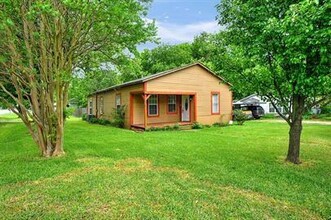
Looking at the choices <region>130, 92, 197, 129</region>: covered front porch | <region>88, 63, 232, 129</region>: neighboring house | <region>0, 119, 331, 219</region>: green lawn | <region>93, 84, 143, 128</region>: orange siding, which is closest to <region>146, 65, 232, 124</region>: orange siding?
<region>88, 63, 232, 129</region>: neighboring house

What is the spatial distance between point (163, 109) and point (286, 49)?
43.9 feet

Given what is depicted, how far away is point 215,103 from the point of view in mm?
20016

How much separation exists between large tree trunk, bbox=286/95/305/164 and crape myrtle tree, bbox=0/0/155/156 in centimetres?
483

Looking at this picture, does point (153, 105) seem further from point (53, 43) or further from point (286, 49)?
point (286, 49)

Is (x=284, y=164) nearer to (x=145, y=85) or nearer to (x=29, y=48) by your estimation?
(x=29, y=48)

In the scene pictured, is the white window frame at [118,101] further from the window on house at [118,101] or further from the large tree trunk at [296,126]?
the large tree trunk at [296,126]

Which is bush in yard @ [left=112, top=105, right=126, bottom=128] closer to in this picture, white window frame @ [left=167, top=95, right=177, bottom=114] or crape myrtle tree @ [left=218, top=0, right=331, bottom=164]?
white window frame @ [left=167, top=95, right=177, bottom=114]

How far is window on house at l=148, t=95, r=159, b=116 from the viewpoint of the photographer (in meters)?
18.2

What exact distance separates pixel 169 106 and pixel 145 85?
12.7ft

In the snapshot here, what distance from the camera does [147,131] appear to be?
1559cm

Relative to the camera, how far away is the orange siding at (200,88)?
1695 centimetres

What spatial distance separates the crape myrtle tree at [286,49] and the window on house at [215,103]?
11.6 m

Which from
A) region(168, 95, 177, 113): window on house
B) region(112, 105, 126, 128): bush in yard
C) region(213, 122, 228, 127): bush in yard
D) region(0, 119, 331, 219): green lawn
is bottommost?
region(0, 119, 331, 219): green lawn

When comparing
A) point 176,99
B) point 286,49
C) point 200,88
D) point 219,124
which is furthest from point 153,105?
point 286,49
